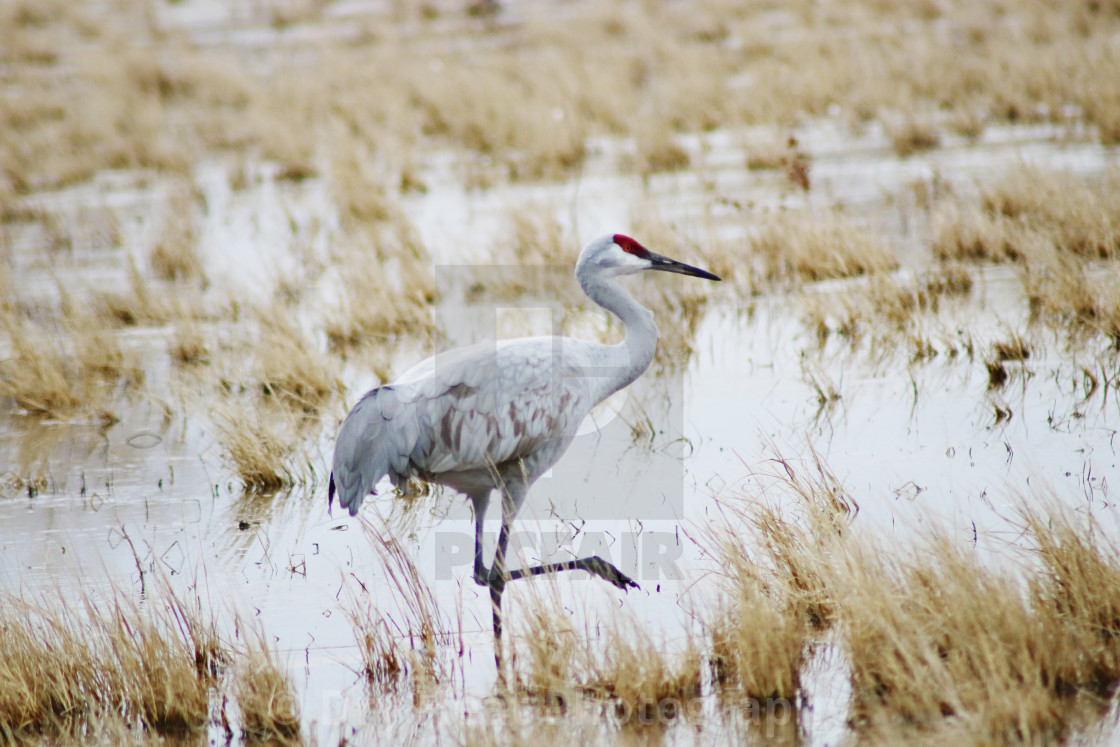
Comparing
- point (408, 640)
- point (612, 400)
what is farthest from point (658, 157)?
point (408, 640)

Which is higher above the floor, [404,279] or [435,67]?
[435,67]

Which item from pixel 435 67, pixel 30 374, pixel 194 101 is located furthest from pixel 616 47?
pixel 30 374

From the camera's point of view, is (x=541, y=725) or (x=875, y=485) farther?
(x=875, y=485)

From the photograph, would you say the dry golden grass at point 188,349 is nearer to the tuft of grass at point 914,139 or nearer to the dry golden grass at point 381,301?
the dry golden grass at point 381,301

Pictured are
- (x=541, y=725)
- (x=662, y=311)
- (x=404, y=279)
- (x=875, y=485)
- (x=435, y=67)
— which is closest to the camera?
(x=541, y=725)

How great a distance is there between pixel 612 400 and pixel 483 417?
222 cm

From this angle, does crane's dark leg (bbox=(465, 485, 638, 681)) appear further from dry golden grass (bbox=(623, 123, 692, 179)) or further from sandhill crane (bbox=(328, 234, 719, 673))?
dry golden grass (bbox=(623, 123, 692, 179))

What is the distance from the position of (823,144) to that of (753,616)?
34.1 ft

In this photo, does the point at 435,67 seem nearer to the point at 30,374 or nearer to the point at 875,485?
the point at 30,374

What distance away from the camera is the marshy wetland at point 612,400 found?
3.99 meters

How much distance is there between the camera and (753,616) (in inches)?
155

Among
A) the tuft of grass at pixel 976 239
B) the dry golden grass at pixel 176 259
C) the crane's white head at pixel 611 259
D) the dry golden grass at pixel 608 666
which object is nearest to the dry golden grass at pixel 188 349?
the dry golden grass at pixel 176 259

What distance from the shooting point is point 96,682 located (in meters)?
4.24

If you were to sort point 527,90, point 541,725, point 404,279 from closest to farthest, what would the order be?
1. point 541,725
2. point 404,279
3. point 527,90
